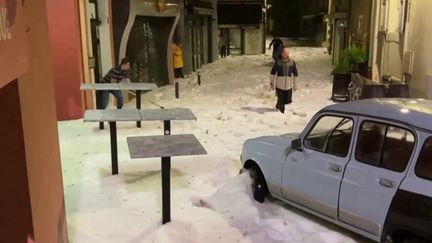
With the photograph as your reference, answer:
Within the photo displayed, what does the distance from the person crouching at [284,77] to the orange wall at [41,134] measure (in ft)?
25.9

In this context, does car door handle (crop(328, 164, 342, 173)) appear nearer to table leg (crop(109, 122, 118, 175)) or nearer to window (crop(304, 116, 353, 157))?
window (crop(304, 116, 353, 157))

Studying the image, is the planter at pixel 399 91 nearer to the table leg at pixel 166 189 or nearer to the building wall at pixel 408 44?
the building wall at pixel 408 44

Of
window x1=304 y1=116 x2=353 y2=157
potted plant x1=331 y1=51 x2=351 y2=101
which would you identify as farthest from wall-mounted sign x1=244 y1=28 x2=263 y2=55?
window x1=304 y1=116 x2=353 y2=157

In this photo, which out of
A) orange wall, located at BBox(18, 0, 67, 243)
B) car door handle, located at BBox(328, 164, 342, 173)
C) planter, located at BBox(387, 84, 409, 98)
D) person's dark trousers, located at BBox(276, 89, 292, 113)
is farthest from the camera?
person's dark trousers, located at BBox(276, 89, 292, 113)

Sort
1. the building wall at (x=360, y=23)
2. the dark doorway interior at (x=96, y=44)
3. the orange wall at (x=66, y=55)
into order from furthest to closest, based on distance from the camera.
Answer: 1. the building wall at (x=360, y=23)
2. the dark doorway interior at (x=96, y=44)
3. the orange wall at (x=66, y=55)

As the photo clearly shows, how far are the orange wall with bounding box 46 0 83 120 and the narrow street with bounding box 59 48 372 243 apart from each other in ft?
1.45

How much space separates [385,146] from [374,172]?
0.29m

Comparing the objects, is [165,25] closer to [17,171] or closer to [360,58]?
[360,58]

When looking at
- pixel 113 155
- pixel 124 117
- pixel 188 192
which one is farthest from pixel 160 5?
pixel 188 192

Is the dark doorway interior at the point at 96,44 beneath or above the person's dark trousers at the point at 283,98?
above

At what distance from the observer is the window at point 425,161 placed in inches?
168

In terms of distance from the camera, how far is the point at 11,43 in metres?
2.38

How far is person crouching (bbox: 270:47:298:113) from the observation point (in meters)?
11.9

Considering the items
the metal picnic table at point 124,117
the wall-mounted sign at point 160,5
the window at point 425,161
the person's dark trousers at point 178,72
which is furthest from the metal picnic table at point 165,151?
the person's dark trousers at point 178,72
